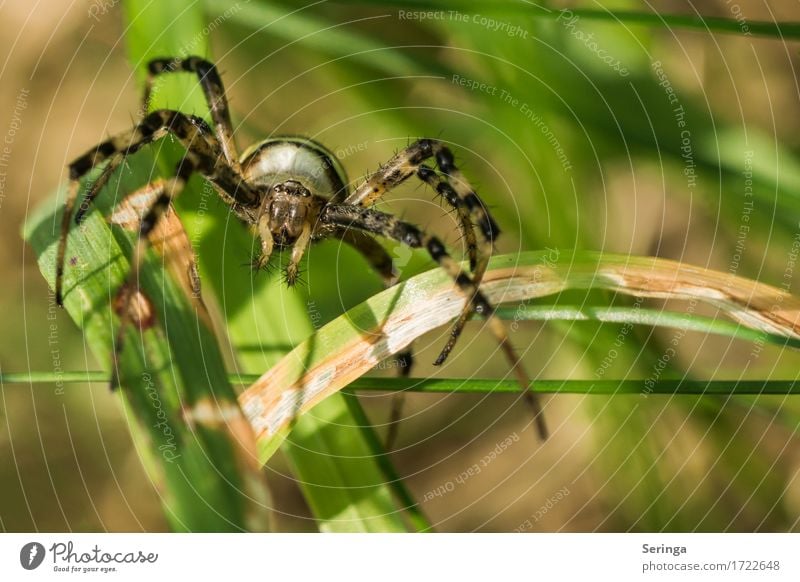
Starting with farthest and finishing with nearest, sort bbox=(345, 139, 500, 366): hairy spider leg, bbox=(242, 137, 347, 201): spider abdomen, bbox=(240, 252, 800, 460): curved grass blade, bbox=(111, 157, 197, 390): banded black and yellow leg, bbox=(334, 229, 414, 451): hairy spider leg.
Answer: bbox=(242, 137, 347, 201): spider abdomen < bbox=(334, 229, 414, 451): hairy spider leg < bbox=(345, 139, 500, 366): hairy spider leg < bbox=(240, 252, 800, 460): curved grass blade < bbox=(111, 157, 197, 390): banded black and yellow leg

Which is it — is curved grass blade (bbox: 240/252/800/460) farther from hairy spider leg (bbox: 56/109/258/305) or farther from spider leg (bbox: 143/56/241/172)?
spider leg (bbox: 143/56/241/172)

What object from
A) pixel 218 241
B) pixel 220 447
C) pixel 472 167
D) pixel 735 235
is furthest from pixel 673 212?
pixel 220 447

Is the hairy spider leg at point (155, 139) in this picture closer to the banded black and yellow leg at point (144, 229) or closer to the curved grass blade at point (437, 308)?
the banded black and yellow leg at point (144, 229)

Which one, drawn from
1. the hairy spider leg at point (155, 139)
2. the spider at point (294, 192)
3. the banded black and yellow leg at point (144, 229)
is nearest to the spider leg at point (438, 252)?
the spider at point (294, 192)

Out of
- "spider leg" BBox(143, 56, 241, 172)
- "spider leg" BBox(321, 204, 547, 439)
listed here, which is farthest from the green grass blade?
"spider leg" BBox(321, 204, 547, 439)

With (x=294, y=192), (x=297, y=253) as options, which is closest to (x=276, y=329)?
(x=297, y=253)
